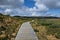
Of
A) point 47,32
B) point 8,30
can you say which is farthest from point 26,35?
point 47,32

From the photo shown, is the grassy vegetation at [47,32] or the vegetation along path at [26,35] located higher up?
the vegetation along path at [26,35]

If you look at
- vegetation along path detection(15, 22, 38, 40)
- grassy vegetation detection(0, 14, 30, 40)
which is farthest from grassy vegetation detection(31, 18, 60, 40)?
grassy vegetation detection(0, 14, 30, 40)

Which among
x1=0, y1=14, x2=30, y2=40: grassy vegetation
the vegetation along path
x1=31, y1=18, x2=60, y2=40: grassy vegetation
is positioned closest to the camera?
the vegetation along path

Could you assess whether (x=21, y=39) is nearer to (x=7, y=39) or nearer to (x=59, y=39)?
(x=7, y=39)

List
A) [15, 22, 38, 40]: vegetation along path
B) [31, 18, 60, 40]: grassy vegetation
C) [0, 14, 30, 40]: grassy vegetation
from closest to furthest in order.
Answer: [15, 22, 38, 40]: vegetation along path < [0, 14, 30, 40]: grassy vegetation < [31, 18, 60, 40]: grassy vegetation

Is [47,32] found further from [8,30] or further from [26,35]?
[26,35]

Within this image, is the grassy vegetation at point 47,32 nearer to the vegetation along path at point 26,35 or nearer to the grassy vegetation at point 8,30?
the vegetation along path at point 26,35

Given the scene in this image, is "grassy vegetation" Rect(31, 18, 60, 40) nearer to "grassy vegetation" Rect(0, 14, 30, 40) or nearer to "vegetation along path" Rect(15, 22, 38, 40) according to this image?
"vegetation along path" Rect(15, 22, 38, 40)

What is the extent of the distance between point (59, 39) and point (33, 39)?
16.5ft

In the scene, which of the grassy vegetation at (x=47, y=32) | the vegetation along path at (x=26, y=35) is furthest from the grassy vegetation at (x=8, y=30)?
the grassy vegetation at (x=47, y=32)

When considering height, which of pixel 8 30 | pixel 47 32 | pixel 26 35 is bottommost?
pixel 47 32

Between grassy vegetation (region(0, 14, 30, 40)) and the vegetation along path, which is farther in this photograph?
grassy vegetation (region(0, 14, 30, 40))

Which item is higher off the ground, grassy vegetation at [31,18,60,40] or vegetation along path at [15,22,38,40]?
vegetation along path at [15,22,38,40]

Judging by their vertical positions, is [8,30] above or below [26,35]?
below
